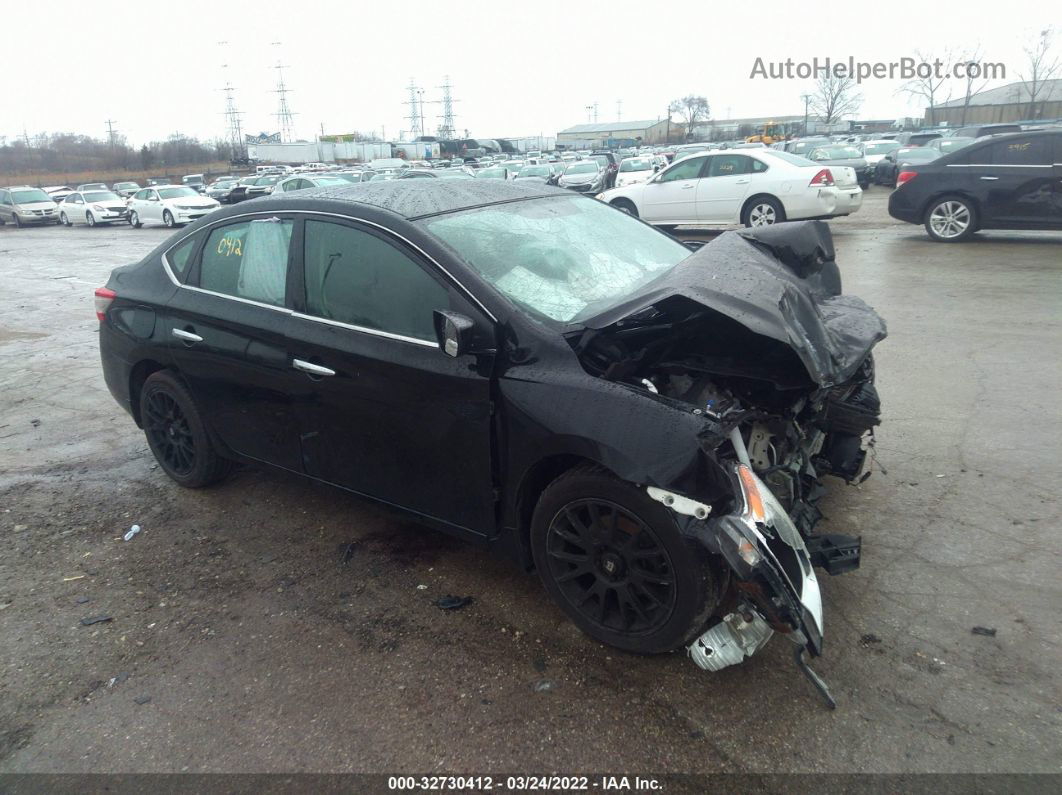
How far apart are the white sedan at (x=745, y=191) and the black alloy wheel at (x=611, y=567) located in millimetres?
11429

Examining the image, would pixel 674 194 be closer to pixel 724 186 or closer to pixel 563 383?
pixel 724 186

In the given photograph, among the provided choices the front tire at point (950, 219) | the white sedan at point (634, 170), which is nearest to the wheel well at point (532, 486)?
the front tire at point (950, 219)

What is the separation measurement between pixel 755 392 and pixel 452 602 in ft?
5.33

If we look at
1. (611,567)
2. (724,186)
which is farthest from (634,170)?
(611,567)

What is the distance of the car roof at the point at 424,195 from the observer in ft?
12.0

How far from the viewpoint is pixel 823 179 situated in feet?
44.3

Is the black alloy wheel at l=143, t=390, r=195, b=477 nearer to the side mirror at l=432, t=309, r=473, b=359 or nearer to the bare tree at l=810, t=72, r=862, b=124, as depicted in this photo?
the side mirror at l=432, t=309, r=473, b=359

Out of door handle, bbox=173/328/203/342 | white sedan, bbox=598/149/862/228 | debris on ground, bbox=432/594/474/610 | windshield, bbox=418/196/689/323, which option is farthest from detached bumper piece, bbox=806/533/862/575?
white sedan, bbox=598/149/862/228

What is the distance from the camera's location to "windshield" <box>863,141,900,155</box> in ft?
96.6

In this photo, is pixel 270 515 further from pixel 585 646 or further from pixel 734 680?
pixel 734 680

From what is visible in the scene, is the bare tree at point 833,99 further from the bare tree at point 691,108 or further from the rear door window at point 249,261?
the rear door window at point 249,261

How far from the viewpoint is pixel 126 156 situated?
221ft

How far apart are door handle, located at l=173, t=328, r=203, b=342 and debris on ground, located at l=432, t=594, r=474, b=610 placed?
2.00 metres

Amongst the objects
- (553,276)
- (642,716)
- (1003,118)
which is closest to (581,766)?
(642,716)
